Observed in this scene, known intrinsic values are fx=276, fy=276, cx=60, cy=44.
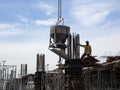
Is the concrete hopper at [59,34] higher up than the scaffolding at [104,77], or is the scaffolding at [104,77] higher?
the concrete hopper at [59,34]

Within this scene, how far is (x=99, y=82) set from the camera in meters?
20.4

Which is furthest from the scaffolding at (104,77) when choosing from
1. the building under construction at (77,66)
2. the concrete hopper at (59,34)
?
the concrete hopper at (59,34)

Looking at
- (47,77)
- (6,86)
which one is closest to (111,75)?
(47,77)

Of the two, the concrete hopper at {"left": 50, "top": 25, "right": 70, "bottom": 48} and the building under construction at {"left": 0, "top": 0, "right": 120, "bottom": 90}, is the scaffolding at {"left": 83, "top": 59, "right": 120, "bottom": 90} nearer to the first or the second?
the building under construction at {"left": 0, "top": 0, "right": 120, "bottom": 90}

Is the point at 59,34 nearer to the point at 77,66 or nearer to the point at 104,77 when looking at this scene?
the point at 77,66

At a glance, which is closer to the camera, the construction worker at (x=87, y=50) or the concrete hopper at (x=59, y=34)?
the construction worker at (x=87, y=50)

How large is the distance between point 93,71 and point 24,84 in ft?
78.2

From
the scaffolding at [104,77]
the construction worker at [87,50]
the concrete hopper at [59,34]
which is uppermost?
the concrete hopper at [59,34]

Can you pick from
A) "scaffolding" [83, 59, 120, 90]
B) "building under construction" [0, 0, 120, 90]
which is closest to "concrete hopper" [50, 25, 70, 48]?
"building under construction" [0, 0, 120, 90]

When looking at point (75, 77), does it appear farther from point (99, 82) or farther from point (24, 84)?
point (24, 84)

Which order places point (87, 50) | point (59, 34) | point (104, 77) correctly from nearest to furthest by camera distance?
point (87, 50)
point (59, 34)
point (104, 77)

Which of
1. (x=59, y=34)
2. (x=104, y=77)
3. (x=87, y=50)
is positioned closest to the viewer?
(x=87, y=50)

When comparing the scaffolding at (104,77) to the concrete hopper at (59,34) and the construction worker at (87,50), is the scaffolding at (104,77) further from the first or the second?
the concrete hopper at (59,34)

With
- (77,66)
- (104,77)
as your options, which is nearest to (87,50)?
(77,66)
